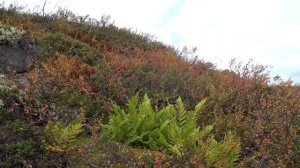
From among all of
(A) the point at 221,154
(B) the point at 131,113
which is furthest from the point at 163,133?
(A) the point at 221,154

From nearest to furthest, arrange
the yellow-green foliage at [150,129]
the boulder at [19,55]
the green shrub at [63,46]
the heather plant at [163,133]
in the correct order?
1. the heather plant at [163,133]
2. the yellow-green foliage at [150,129]
3. the boulder at [19,55]
4. the green shrub at [63,46]

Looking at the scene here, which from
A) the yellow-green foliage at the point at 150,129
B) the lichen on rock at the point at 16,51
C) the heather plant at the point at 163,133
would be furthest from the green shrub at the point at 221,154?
the lichen on rock at the point at 16,51

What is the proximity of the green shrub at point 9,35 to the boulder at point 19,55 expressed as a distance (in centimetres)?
8

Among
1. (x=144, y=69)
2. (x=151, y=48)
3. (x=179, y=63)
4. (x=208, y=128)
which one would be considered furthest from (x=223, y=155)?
(x=151, y=48)

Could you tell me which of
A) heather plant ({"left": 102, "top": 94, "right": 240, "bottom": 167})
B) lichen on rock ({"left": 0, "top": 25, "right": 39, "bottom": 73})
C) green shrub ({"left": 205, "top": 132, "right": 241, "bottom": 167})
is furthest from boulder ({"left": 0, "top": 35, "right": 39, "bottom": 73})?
green shrub ({"left": 205, "top": 132, "right": 241, "bottom": 167})

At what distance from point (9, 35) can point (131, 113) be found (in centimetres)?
351

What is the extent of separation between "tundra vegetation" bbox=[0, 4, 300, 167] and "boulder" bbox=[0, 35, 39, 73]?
136 mm

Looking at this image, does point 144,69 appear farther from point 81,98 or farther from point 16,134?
point 16,134

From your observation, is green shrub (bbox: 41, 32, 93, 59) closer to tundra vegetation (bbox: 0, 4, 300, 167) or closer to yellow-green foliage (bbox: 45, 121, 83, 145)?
tundra vegetation (bbox: 0, 4, 300, 167)

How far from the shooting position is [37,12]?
13703mm

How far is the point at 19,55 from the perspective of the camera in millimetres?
9055

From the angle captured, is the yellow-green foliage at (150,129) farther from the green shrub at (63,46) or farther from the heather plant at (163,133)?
the green shrub at (63,46)

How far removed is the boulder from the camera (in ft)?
28.6

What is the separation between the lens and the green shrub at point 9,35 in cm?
883
